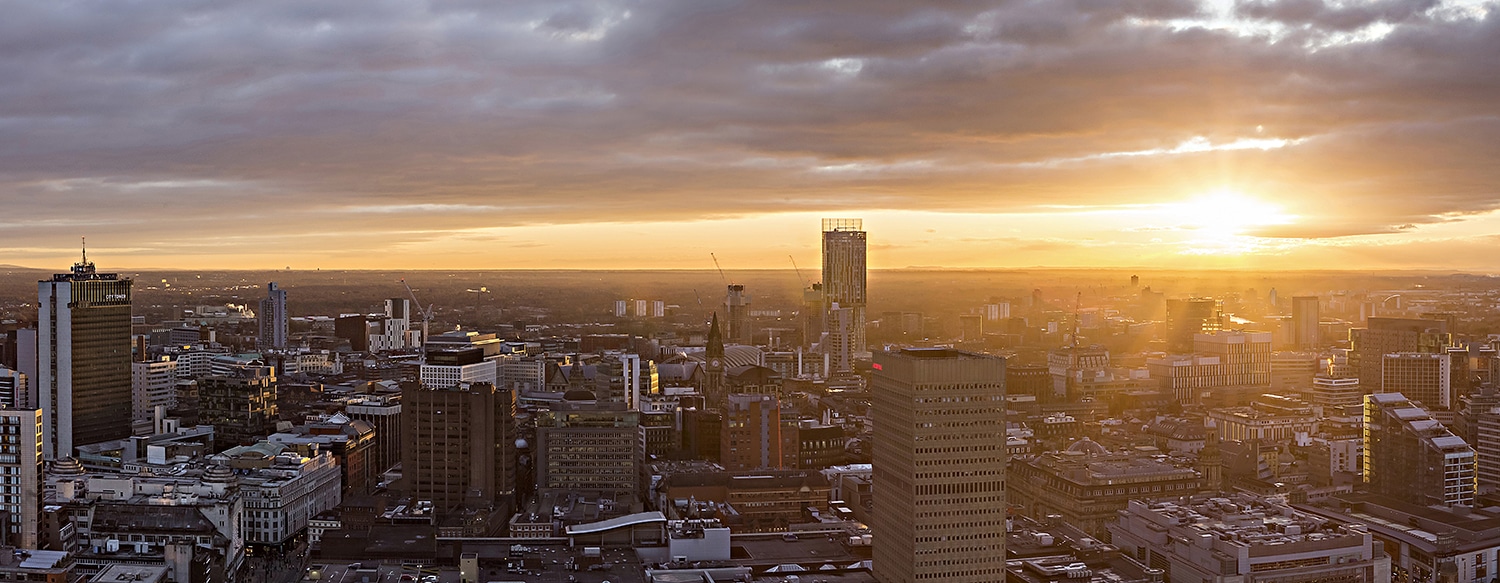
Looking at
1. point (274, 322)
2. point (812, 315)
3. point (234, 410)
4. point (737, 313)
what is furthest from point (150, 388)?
point (812, 315)

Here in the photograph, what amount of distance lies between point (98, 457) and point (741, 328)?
90.6 meters

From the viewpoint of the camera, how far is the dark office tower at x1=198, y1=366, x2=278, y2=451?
267 feet

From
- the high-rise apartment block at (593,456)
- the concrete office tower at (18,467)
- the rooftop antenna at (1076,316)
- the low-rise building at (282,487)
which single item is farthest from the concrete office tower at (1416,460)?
the concrete office tower at (18,467)

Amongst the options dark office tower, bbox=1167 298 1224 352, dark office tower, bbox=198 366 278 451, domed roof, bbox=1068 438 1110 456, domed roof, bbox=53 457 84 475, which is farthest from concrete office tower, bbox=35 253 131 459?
dark office tower, bbox=1167 298 1224 352

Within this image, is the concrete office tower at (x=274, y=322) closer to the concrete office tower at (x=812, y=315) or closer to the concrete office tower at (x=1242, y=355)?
the concrete office tower at (x=812, y=315)

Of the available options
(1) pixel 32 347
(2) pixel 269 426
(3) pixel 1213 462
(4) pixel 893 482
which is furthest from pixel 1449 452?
(1) pixel 32 347

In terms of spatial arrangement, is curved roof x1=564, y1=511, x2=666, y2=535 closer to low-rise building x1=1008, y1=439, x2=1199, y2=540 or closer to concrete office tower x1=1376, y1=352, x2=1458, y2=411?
low-rise building x1=1008, y1=439, x2=1199, y2=540

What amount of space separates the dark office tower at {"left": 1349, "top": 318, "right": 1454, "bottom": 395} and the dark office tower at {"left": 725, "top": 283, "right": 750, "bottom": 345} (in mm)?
67125

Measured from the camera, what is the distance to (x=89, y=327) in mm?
79625

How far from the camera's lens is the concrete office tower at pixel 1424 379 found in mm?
92188

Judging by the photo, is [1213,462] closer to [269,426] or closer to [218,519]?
[218,519]

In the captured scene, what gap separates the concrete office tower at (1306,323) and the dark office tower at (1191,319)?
318 inches

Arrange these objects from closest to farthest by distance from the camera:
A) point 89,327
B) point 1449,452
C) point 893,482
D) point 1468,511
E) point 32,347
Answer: point 893,482, point 1468,511, point 1449,452, point 89,327, point 32,347

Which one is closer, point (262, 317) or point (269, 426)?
point (269, 426)
